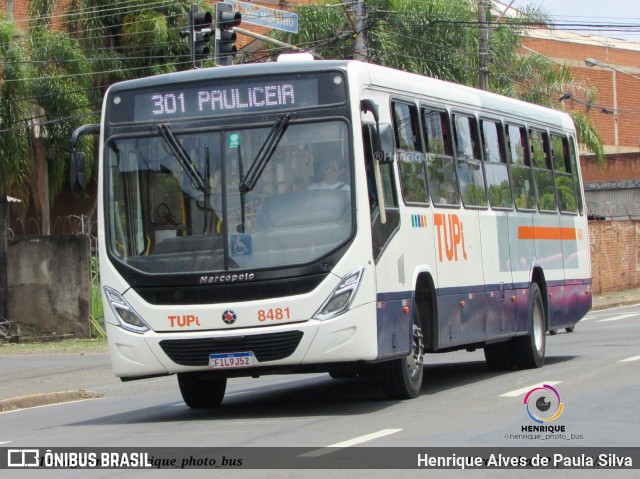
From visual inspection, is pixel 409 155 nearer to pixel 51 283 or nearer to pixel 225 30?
pixel 225 30

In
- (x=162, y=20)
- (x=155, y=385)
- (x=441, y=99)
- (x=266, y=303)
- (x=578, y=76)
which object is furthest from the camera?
(x=578, y=76)

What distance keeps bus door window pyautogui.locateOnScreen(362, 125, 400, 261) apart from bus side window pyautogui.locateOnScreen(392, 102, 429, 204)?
505 mm

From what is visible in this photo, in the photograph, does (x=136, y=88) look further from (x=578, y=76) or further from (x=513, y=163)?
(x=578, y=76)

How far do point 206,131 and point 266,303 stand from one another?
5.97 feet

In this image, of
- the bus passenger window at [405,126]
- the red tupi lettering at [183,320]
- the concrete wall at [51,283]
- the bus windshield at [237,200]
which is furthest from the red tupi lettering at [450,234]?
the concrete wall at [51,283]

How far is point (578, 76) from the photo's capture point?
68688 mm

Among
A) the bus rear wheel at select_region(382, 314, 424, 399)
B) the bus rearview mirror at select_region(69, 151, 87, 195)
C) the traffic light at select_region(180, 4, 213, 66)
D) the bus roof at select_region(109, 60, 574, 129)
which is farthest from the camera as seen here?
the traffic light at select_region(180, 4, 213, 66)

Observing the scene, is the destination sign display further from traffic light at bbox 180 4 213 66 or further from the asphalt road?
traffic light at bbox 180 4 213 66

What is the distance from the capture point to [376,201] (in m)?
12.4

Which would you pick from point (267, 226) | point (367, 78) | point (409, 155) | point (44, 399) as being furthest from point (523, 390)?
Answer: point (44, 399)

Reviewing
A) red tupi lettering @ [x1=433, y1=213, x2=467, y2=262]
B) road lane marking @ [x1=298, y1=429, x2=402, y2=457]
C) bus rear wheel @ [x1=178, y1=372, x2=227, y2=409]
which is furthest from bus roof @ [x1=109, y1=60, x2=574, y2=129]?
road lane marking @ [x1=298, y1=429, x2=402, y2=457]

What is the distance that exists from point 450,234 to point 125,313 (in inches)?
157

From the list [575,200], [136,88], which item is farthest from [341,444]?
[575,200]

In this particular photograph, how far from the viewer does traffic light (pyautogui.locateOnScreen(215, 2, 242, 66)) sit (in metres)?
23.6
